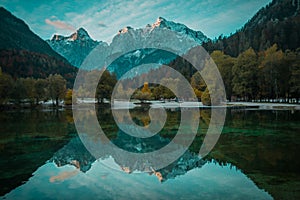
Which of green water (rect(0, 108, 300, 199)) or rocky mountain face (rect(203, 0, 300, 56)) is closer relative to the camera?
green water (rect(0, 108, 300, 199))

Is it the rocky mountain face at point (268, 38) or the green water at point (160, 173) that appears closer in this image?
the green water at point (160, 173)

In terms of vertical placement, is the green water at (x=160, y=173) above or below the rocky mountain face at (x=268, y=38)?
below

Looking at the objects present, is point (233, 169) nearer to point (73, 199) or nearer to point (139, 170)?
point (139, 170)

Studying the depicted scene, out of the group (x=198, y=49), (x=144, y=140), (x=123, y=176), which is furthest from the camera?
(x=198, y=49)

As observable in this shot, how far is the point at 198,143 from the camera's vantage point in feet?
39.8

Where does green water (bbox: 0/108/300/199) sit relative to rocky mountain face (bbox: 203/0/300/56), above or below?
below

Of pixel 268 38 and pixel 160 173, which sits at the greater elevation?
pixel 268 38

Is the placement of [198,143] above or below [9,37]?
below

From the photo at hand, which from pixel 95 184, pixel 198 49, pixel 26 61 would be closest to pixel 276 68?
pixel 95 184

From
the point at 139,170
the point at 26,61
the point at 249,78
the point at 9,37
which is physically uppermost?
the point at 9,37

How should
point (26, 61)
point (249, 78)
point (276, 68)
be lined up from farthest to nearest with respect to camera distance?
point (26, 61)
point (249, 78)
point (276, 68)

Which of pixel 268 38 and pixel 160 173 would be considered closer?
pixel 160 173

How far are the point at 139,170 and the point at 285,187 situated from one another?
14.8 feet

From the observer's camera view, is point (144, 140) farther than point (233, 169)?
Yes
